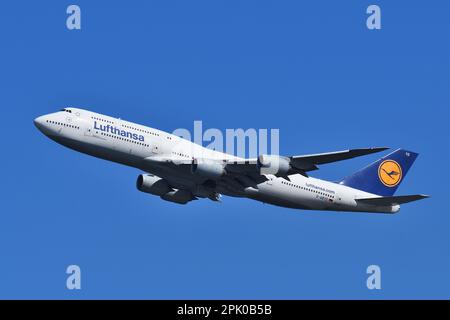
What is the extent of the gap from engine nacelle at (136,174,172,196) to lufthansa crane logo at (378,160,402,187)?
59.7 ft

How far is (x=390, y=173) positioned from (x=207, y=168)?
A: 770 inches

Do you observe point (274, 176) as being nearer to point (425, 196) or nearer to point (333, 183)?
point (333, 183)

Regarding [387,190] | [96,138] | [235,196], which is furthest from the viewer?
[387,190]

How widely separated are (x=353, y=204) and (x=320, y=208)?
2.75m

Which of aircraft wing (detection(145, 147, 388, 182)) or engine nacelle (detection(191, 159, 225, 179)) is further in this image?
engine nacelle (detection(191, 159, 225, 179))

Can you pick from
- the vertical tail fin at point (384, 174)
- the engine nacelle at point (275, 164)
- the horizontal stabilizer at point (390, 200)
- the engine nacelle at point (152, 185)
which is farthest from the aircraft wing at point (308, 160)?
the vertical tail fin at point (384, 174)

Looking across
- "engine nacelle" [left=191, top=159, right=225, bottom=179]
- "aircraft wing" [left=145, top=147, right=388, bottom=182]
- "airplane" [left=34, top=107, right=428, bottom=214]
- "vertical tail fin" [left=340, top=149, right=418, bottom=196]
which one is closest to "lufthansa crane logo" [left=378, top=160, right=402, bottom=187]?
"vertical tail fin" [left=340, top=149, right=418, bottom=196]

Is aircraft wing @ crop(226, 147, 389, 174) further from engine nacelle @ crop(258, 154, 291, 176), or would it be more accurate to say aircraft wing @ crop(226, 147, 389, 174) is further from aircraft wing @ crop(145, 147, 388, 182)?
engine nacelle @ crop(258, 154, 291, 176)

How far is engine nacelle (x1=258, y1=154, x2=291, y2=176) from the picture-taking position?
6512 cm

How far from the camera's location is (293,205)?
7288cm

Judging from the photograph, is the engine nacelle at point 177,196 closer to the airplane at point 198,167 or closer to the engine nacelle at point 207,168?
the airplane at point 198,167

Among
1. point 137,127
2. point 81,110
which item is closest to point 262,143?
point 137,127

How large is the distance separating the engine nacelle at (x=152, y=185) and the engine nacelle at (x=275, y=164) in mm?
10484

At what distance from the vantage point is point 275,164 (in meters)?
65.1
